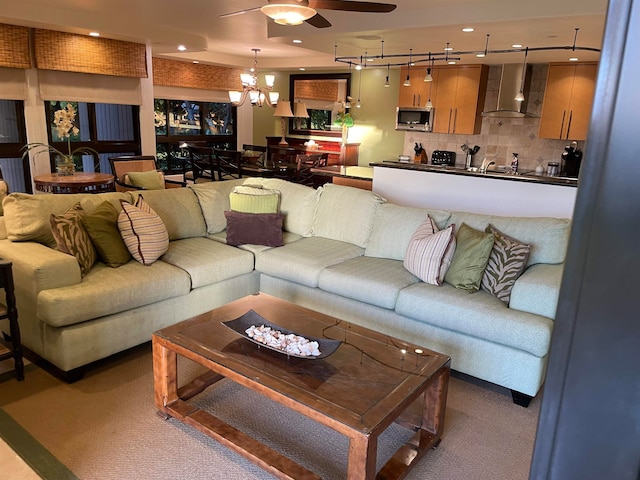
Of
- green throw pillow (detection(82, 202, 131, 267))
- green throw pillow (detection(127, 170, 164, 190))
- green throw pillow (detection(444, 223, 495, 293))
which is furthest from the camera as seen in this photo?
green throw pillow (detection(127, 170, 164, 190))

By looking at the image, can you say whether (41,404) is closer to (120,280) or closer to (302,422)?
(120,280)

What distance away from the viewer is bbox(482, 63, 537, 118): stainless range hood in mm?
6691

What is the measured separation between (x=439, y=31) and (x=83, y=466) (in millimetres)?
4400

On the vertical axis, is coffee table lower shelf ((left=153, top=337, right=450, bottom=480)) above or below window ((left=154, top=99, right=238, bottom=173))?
below

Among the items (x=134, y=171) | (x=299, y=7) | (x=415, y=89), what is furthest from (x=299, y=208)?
(x=415, y=89)

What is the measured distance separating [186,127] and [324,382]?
8048 mm

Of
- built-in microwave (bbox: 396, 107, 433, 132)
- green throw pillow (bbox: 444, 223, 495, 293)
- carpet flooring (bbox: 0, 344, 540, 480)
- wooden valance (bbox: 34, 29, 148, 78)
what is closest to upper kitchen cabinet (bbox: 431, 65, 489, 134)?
built-in microwave (bbox: 396, 107, 433, 132)

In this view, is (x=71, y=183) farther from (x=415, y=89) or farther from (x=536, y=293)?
(x=415, y=89)

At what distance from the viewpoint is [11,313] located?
8.91 ft

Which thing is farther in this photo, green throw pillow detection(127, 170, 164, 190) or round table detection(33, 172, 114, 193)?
green throw pillow detection(127, 170, 164, 190)

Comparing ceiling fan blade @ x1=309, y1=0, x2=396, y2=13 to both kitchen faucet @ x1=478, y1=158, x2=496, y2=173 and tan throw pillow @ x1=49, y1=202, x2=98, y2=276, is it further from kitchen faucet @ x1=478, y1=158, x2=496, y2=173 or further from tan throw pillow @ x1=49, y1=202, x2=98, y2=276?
kitchen faucet @ x1=478, y1=158, x2=496, y2=173

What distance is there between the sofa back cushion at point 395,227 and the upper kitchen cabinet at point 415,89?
4234mm

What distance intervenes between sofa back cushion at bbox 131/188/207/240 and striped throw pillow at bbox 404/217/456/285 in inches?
74.5

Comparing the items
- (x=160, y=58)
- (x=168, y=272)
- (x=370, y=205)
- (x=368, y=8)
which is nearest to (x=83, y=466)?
(x=168, y=272)
